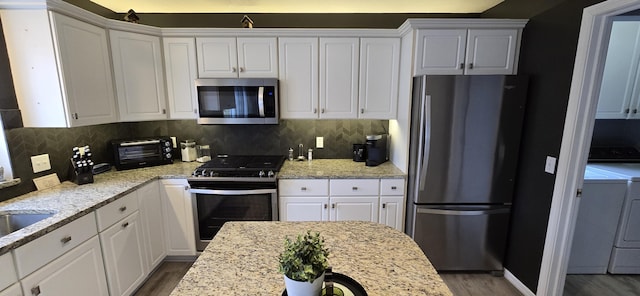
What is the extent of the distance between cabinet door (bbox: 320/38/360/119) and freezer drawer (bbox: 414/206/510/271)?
121 cm

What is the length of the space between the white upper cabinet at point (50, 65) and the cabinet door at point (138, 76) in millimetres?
241

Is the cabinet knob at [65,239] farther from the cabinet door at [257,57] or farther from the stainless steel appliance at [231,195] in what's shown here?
the cabinet door at [257,57]

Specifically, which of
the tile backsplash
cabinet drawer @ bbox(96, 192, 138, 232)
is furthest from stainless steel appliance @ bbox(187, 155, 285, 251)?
the tile backsplash

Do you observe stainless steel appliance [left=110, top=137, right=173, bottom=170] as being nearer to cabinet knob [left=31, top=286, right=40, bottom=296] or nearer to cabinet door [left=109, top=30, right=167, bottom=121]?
cabinet door [left=109, top=30, right=167, bottom=121]

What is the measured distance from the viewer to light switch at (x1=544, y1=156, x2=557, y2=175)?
77.5 inches

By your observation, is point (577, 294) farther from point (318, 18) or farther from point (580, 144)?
point (318, 18)

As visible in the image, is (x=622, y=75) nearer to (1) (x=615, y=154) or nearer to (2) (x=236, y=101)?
(1) (x=615, y=154)

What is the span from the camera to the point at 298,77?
2695 mm

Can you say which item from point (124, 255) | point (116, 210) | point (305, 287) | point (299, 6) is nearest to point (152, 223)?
point (124, 255)

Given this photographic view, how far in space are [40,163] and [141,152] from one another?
74 cm

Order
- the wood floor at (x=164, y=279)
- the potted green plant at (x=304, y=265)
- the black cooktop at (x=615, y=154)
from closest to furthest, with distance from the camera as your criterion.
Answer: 1. the potted green plant at (x=304, y=265)
2. the wood floor at (x=164, y=279)
3. the black cooktop at (x=615, y=154)

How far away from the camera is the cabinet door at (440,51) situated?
7.45ft

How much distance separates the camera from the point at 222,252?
48.5 inches

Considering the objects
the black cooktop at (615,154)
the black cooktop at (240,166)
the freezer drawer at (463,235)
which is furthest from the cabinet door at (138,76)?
the black cooktop at (615,154)
